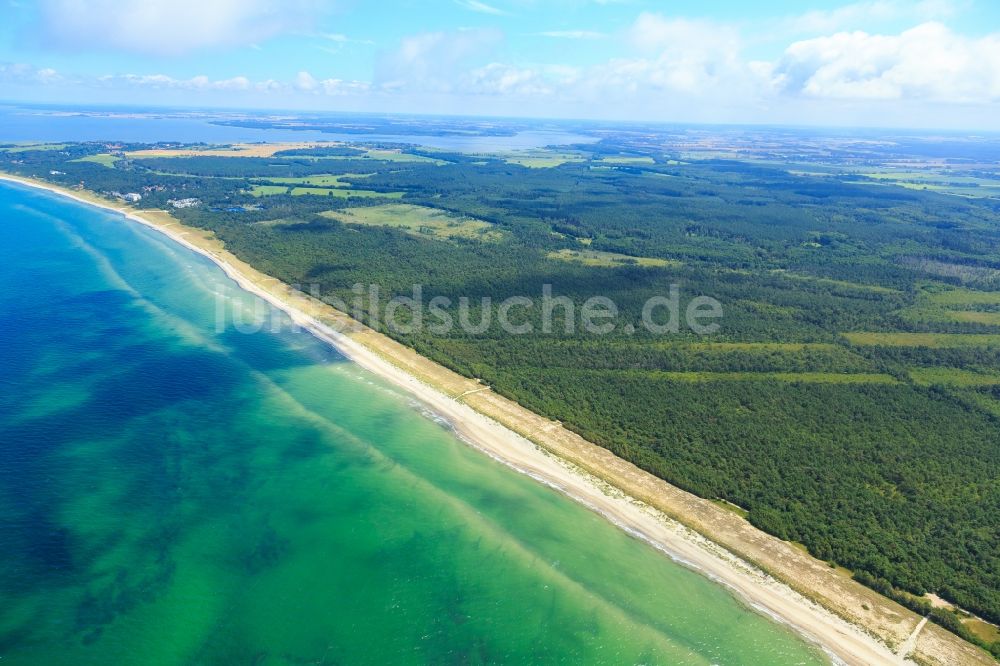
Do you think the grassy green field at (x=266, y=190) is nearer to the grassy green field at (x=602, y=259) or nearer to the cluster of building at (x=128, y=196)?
the cluster of building at (x=128, y=196)

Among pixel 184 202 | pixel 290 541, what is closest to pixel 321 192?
pixel 184 202

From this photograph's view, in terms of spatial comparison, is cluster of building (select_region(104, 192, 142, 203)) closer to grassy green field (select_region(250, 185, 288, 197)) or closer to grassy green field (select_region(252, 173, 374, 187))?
grassy green field (select_region(250, 185, 288, 197))

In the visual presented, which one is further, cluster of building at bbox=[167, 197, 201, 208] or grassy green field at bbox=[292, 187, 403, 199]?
grassy green field at bbox=[292, 187, 403, 199]

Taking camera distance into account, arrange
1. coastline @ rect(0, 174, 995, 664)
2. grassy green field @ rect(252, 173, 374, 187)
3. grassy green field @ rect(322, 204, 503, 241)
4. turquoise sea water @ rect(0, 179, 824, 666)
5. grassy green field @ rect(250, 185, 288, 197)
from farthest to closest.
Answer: grassy green field @ rect(252, 173, 374, 187)
grassy green field @ rect(250, 185, 288, 197)
grassy green field @ rect(322, 204, 503, 241)
coastline @ rect(0, 174, 995, 664)
turquoise sea water @ rect(0, 179, 824, 666)

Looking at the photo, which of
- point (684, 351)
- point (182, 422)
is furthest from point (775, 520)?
point (182, 422)

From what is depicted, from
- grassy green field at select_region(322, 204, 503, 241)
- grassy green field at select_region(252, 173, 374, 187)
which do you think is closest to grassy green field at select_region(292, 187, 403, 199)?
grassy green field at select_region(252, 173, 374, 187)

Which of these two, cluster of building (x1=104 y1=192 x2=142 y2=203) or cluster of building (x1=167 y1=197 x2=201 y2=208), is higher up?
cluster of building (x1=104 y1=192 x2=142 y2=203)

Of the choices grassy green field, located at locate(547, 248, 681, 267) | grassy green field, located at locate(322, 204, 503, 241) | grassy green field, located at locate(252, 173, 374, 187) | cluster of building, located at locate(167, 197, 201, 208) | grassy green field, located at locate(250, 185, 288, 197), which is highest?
grassy green field, located at locate(252, 173, 374, 187)

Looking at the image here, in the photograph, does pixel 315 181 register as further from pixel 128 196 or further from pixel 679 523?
pixel 679 523

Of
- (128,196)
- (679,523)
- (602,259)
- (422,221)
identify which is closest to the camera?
(679,523)
